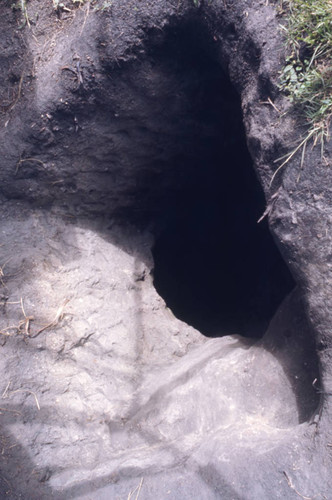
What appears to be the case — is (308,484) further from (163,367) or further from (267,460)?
(163,367)

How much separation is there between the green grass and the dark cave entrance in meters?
0.62

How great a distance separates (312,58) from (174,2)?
0.91m

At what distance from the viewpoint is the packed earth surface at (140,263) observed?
76.7 inches

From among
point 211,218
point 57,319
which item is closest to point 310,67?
point 57,319

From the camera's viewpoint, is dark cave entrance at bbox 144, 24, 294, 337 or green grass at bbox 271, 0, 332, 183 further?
dark cave entrance at bbox 144, 24, 294, 337

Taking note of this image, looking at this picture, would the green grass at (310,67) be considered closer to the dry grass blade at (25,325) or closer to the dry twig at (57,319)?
the dry twig at (57,319)

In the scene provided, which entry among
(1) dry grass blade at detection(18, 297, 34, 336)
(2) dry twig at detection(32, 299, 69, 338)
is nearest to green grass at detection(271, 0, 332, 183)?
(2) dry twig at detection(32, 299, 69, 338)

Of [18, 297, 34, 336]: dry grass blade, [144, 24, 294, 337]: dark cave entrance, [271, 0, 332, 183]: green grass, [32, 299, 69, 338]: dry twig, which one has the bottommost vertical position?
[18, 297, 34, 336]: dry grass blade

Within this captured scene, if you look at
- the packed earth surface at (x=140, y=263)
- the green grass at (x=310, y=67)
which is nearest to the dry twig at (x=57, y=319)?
the packed earth surface at (x=140, y=263)

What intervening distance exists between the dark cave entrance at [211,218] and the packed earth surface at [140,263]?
0.02m

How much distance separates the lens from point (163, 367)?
2.86 meters

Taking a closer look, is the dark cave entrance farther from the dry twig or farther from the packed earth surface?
the dry twig

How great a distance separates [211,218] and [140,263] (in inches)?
57.5

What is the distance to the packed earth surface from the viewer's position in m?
1.95
